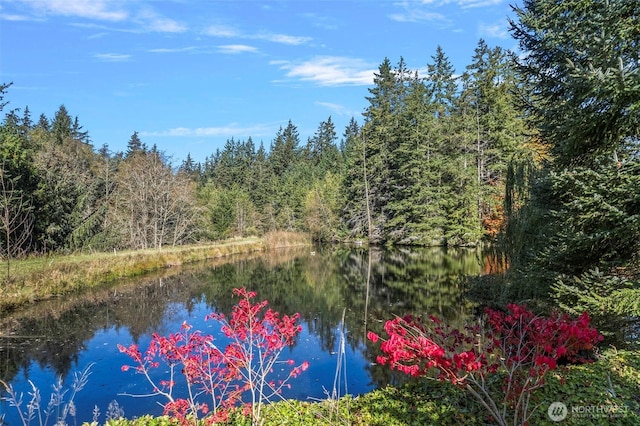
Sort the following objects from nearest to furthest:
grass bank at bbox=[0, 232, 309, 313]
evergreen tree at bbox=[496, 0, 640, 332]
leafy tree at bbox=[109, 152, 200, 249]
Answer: evergreen tree at bbox=[496, 0, 640, 332], grass bank at bbox=[0, 232, 309, 313], leafy tree at bbox=[109, 152, 200, 249]

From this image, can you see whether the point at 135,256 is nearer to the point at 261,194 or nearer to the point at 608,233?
the point at 608,233

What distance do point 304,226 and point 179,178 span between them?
18.2 m

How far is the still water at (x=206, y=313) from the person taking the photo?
788 centimetres

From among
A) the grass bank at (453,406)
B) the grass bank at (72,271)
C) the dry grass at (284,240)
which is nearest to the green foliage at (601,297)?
the grass bank at (453,406)

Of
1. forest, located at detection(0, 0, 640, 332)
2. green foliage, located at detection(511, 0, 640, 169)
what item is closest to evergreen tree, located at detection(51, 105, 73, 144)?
forest, located at detection(0, 0, 640, 332)

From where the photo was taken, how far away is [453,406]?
4.98 metres

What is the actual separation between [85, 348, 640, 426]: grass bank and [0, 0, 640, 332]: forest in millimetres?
1406

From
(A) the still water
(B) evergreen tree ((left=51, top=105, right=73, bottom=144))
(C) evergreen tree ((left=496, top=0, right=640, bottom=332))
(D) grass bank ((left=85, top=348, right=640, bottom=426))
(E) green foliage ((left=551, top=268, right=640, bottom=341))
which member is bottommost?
(A) the still water

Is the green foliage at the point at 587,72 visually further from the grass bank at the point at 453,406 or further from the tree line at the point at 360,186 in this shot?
the tree line at the point at 360,186

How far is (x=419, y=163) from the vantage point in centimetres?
3662

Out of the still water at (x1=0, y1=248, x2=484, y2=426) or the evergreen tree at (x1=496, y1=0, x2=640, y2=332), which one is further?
the still water at (x1=0, y1=248, x2=484, y2=426)

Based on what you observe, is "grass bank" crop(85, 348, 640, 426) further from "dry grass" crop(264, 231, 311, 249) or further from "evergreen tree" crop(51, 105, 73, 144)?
"evergreen tree" crop(51, 105, 73, 144)

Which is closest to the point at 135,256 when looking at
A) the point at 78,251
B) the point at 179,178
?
the point at 78,251

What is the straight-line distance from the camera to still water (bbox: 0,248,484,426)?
25.8ft
